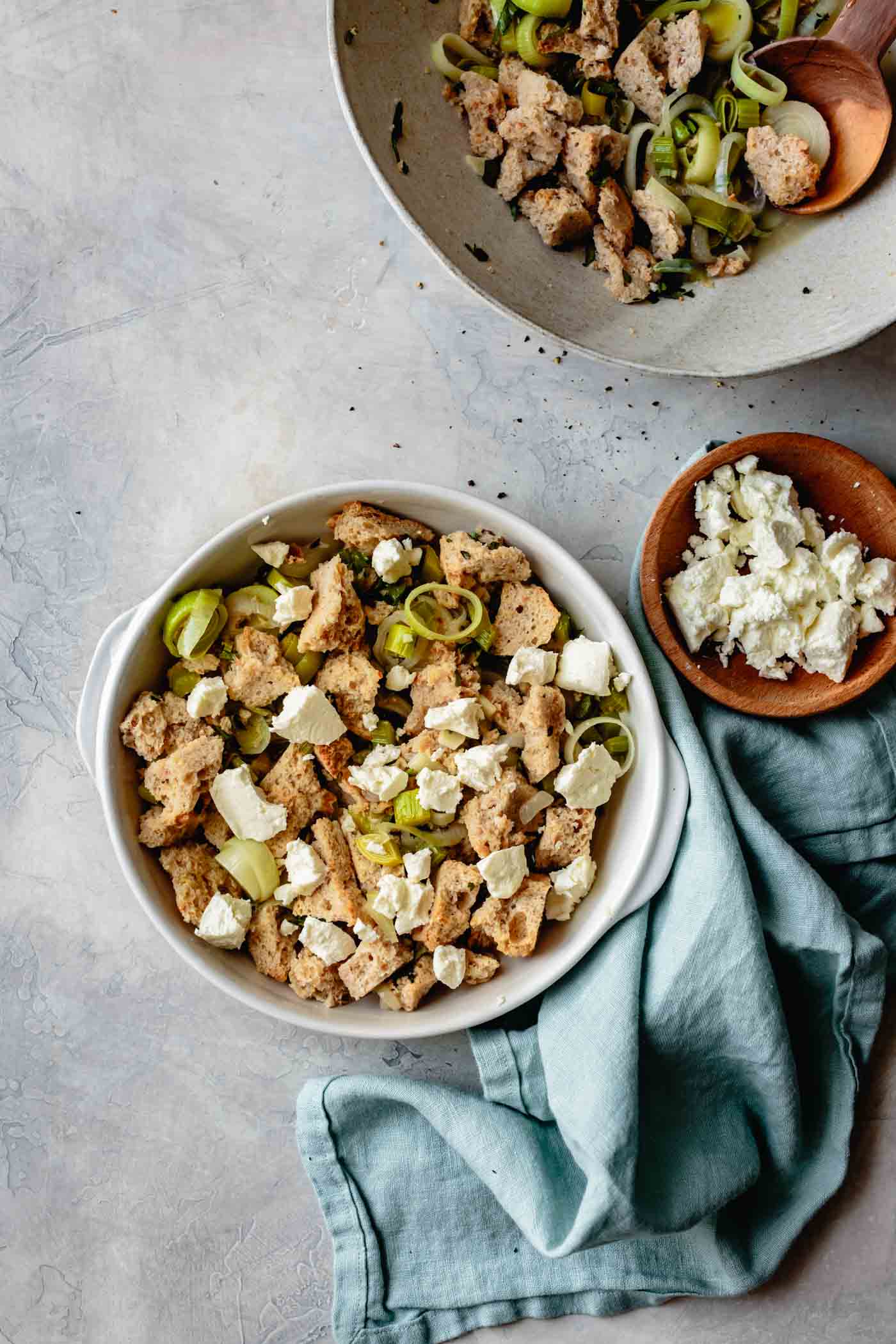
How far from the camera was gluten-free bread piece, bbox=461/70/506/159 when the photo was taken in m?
1.75

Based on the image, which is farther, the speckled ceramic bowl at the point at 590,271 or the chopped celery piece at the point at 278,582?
the chopped celery piece at the point at 278,582

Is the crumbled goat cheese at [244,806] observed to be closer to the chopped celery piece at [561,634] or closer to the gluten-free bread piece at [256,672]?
the gluten-free bread piece at [256,672]

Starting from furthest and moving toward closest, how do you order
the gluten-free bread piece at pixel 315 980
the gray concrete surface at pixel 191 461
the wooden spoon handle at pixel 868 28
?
the gray concrete surface at pixel 191 461 → the gluten-free bread piece at pixel 315 980 → the wooden spoon handle at pixel 868 28

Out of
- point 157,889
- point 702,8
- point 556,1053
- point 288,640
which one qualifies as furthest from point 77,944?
point 702,8

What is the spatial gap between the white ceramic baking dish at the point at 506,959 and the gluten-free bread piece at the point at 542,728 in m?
0.12

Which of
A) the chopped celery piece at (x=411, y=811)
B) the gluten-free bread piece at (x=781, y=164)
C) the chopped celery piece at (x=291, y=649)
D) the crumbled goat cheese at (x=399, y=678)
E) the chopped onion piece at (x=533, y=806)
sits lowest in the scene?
Result: the chopped onion piece at (x=533, y=806)

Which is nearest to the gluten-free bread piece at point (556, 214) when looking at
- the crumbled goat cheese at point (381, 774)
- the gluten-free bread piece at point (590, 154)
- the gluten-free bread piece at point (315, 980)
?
the gluten-free bread piece at point (590, 154)

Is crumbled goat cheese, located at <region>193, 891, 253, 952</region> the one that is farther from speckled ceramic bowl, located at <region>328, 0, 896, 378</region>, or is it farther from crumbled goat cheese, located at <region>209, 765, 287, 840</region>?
speckled ceramic bowl, located at <region>328, 0, 896, 378</region>

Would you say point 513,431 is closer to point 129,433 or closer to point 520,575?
point 520,575

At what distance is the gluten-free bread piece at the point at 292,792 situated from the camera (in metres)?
1.78

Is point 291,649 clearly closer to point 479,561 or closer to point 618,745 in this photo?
point 479,561

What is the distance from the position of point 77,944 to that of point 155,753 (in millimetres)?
506

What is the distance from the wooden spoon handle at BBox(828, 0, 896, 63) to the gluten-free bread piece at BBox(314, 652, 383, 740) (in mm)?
1245

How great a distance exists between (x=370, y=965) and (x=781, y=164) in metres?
1.47
